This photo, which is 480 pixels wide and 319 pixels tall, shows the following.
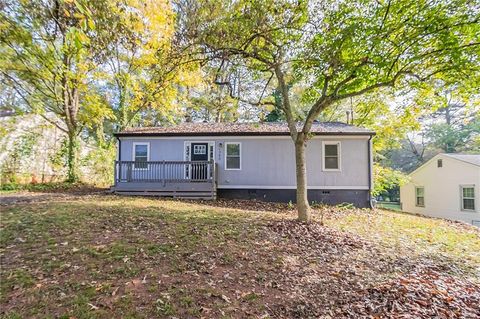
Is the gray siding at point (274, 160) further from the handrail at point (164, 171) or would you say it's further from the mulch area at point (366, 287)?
the mulch area at point (366, 287)

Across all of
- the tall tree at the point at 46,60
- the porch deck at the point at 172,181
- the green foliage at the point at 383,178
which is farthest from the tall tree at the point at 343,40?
the green foliage at the point at 383,178

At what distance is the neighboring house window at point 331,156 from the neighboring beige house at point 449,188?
295 inches

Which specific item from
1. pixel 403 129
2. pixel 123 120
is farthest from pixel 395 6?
pixel 123 120

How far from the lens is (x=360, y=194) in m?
11.9

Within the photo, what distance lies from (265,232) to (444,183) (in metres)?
14.2

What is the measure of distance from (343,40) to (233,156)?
7382 mm

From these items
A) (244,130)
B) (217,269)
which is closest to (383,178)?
(244,130)

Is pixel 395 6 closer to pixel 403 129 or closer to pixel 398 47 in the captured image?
pixel 398 47

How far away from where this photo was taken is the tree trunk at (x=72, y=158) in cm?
1480

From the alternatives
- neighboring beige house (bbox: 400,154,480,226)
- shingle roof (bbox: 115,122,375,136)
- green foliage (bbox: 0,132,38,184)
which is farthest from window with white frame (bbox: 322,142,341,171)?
green foliage (bbox: 0,132,38,184)

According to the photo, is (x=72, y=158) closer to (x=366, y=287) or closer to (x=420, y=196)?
(x=366, y=287)

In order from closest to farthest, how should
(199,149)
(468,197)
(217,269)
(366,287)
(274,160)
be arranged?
(366,287) → (217,269) → (274,160) → (199,149) → (468,197)

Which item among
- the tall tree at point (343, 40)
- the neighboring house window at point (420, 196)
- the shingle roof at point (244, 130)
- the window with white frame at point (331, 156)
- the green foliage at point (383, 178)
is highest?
the tall tree at point (343, 40)

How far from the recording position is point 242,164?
12445mm
